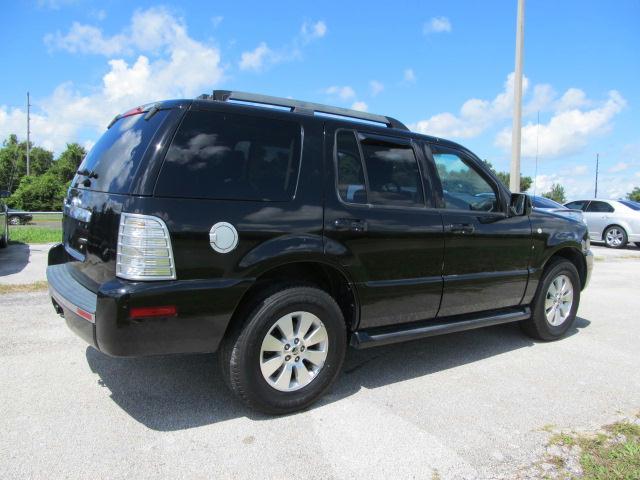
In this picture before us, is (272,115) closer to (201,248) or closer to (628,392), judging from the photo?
(201,248)

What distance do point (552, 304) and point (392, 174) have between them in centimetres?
244

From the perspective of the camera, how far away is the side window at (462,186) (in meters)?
4.23

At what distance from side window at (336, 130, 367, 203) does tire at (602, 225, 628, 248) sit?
14.5 m

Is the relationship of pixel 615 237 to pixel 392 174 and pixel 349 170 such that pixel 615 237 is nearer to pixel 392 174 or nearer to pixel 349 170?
pixel 392 174

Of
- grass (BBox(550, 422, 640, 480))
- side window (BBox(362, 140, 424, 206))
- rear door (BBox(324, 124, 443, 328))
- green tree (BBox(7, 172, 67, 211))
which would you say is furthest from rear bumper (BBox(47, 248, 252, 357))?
green tree (BBox(7, 172, 67, 211))

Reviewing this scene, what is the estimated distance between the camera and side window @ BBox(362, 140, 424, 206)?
3762 mm

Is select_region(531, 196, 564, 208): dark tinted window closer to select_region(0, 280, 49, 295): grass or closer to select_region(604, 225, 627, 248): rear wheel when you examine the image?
select_region(604, 225, 627, 248): rear wheel

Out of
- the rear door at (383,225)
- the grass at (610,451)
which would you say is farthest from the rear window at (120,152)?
the grass at (610,451)

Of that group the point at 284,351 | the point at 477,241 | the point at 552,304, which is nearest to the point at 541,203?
the point at 552,304

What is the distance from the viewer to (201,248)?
288 centimetres

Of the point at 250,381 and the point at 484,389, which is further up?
the point at 250,381

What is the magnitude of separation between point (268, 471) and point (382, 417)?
3.07ft

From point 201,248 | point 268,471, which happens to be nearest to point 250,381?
point 268,471

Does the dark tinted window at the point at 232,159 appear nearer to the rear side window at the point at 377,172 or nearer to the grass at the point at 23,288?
the rear side window at the point at 377,172
